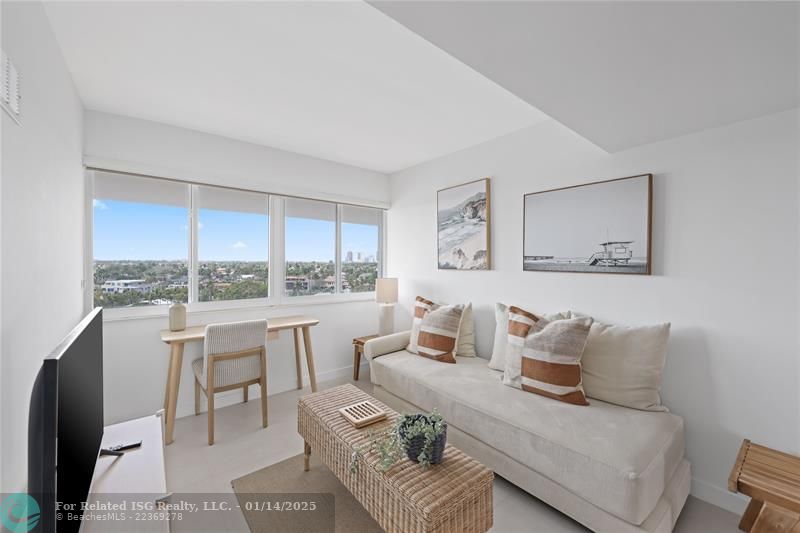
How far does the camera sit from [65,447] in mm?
884

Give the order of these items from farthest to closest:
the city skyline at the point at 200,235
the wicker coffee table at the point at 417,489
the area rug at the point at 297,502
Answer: the city skyline at the point at 200,235, the area rug at the point at 297,502, the wicker coffee table at the point at 417,489

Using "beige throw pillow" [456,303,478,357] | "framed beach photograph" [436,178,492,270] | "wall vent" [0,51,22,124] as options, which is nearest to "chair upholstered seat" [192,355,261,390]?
"beige throw pillow" [456,303,478,357]

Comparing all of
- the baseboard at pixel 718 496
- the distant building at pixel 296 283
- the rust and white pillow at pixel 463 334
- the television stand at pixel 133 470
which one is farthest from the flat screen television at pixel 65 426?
the baseboard at pixel 718 496

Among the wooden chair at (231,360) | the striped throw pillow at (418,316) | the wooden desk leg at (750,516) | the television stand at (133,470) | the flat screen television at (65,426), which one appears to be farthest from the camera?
Result: the striped throw pillow at (418,316)

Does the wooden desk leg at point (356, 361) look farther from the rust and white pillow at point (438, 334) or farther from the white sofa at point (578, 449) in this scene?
the white sofa at point (578, 449)

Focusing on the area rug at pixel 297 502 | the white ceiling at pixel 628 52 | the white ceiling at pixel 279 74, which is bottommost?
the area rug at pixel 297 502

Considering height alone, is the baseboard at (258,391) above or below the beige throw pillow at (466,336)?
below

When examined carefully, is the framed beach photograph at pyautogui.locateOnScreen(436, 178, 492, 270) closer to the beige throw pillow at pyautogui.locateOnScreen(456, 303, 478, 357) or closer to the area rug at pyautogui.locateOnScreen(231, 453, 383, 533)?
the beige throw pillow at pyautogui.locateOnScreen(456, 303, 478, 357)

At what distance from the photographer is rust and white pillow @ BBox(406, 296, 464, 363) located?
2904mm

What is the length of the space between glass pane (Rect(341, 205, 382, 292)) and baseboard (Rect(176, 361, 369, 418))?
3.27 feet

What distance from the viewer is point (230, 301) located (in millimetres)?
3238

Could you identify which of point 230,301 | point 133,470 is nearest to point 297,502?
point 133,470

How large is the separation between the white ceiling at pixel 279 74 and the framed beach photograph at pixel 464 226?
21.2 inches

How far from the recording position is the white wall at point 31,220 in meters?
1.07
